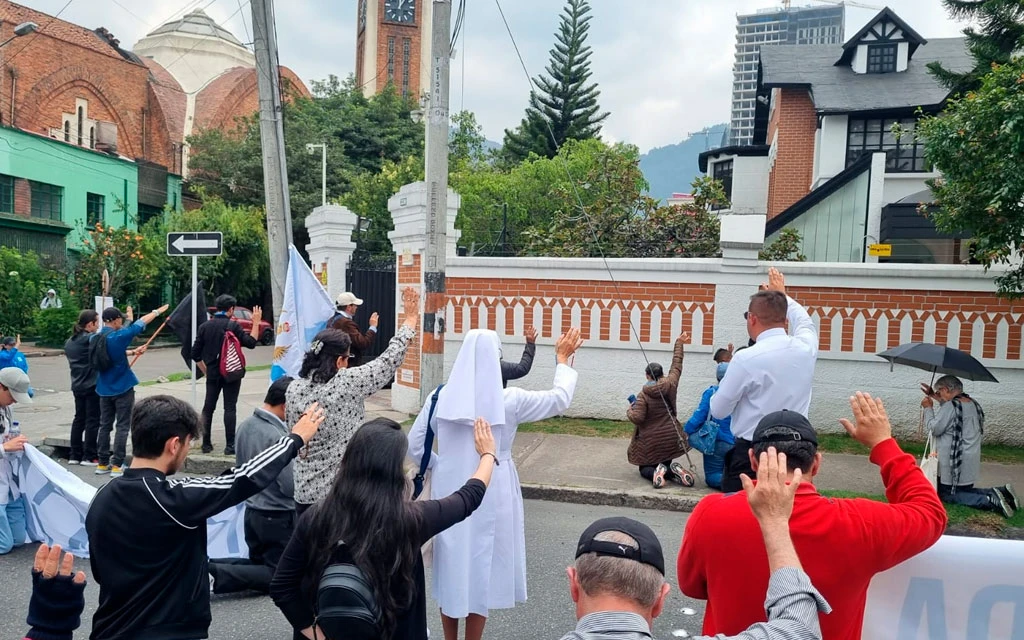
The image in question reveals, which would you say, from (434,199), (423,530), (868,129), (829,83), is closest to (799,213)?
(868,129)

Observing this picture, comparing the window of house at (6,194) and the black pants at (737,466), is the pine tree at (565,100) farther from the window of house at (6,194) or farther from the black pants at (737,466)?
the black pants at (737,466)

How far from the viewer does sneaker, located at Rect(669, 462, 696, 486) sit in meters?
8.10

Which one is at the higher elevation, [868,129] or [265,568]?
[868,129]

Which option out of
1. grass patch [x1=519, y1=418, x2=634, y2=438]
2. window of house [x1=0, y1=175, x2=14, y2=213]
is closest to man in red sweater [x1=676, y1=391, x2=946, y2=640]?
grass patch [x1=519, y1=418, x2=634, y2=438]

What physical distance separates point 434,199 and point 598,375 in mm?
3828

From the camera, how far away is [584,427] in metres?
10.9

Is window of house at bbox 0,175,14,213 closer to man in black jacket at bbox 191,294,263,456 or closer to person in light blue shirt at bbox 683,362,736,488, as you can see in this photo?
man in black jacket at bbox 191,294,263,456

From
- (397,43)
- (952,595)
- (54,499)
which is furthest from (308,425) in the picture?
(397,43)

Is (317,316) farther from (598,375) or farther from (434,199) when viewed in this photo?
(598,375)

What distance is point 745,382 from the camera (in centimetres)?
450

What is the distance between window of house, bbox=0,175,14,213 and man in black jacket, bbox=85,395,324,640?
28554 millimetres

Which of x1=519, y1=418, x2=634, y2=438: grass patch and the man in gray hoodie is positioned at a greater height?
the man in gray hoodie

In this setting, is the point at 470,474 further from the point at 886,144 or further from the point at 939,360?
the point at 886,144

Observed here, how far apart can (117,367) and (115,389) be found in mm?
230
